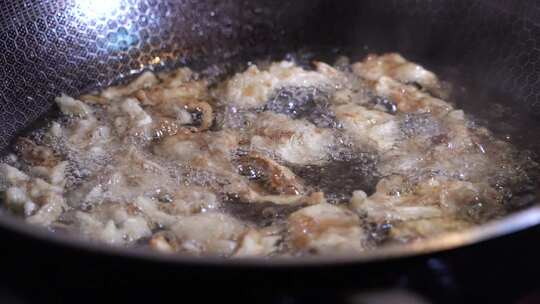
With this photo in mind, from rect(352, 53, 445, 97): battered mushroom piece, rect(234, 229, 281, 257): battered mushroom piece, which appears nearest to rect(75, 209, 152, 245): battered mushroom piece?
rect(234, 229, 281, 257): battered mushroom piece

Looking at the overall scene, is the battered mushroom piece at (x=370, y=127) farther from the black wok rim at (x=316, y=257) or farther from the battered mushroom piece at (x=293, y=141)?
the black wok rim at (x=316, y=257)

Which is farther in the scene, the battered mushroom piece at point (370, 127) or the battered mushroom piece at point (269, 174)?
the battered mushroom piece at point (370, 127)

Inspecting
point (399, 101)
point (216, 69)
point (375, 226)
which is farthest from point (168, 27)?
point (375, 226)

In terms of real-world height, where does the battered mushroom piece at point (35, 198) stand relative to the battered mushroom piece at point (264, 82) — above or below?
below

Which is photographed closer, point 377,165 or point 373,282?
point 373,282

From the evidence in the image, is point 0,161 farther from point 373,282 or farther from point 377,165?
point 373,282

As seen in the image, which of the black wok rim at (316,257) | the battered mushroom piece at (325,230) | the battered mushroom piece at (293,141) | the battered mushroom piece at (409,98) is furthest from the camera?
the battered mushroom piece at (409,98)

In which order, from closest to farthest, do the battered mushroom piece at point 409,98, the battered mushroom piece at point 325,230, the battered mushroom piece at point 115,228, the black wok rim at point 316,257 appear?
the black wok rim at point 316,257, the battered mushroom piece at point 325,230, the battered mushroom piece at point 115,228, the battered mushroom piece at point 409,98

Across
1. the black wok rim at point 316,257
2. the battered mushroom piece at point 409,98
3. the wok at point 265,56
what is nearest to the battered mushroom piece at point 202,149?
the wok at point 265,56
